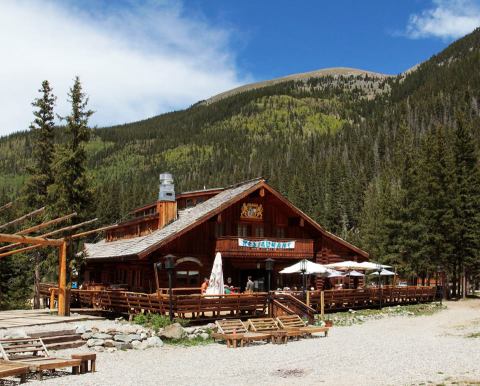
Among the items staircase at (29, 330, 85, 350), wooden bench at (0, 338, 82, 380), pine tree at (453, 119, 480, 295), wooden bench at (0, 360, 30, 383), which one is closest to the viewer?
wooden bench at (0, 360, 30, 383)

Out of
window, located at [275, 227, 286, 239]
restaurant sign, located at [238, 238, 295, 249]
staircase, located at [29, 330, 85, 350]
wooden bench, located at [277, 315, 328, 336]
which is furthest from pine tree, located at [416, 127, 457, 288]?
staircase, located at [29, 330, 85, 350]

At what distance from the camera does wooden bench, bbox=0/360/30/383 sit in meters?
11.8

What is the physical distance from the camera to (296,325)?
22953mm

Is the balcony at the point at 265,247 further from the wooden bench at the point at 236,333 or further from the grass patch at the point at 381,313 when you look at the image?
the wooden bench at the point at 236,333

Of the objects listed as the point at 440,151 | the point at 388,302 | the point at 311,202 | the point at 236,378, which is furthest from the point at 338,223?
the point at 236,378

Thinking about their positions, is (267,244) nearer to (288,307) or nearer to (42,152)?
(288,307)

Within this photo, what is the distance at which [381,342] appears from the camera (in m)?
20.9

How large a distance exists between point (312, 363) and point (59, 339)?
7.51m

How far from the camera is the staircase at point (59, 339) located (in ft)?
51.4

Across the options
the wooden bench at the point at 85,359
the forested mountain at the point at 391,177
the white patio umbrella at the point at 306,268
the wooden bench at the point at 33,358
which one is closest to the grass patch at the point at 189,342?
the wooden bench at the point at 85,359

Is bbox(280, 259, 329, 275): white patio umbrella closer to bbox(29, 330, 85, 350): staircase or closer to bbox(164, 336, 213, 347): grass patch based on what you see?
bbox(164, 336, 213, 347): grass patch

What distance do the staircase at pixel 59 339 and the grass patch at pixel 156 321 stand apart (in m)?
5.53

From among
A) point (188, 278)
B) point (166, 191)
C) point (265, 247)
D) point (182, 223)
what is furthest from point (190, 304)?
point (166, 191)

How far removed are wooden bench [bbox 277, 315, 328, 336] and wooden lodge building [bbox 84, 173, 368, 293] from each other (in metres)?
8.25
